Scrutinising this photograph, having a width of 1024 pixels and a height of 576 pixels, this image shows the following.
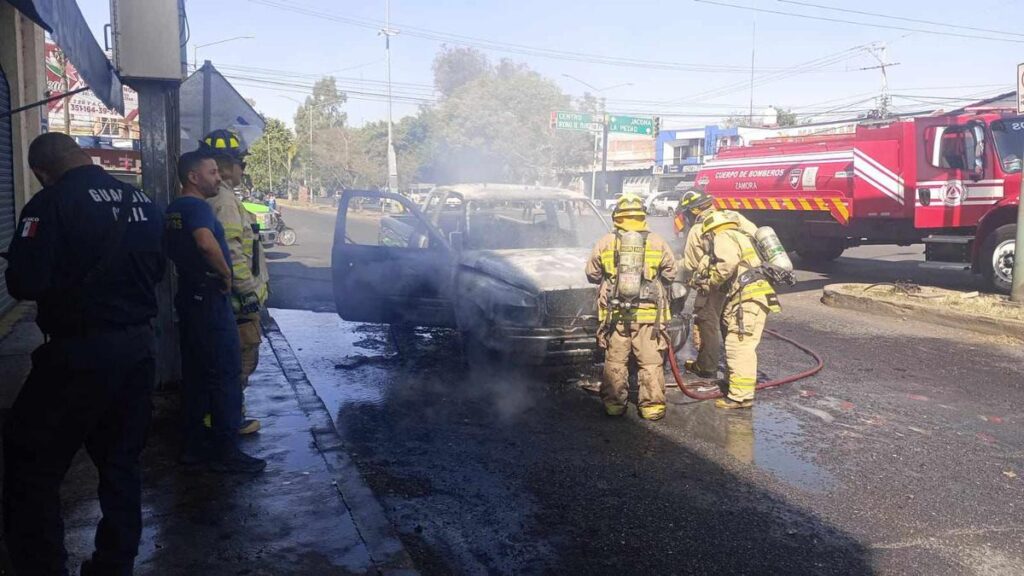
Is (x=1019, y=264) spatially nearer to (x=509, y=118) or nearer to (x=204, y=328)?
(x=204, y=328)

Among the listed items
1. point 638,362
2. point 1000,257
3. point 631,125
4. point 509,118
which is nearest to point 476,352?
point 638,362

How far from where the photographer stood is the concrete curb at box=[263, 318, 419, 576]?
3.32 metres

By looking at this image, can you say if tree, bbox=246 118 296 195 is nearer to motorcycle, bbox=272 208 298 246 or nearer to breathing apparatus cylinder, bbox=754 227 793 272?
motorcycle, bbox=272 208 298 246

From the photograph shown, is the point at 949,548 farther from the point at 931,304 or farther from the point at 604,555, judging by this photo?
the point at 931,304

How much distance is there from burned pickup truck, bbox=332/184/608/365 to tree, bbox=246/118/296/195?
47964 mm

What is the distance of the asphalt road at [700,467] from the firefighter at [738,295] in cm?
27

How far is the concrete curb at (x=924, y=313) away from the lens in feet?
27.7

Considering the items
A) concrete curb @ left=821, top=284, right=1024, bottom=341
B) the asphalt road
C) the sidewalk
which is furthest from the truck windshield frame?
the sidewalk

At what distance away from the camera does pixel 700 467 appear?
181 inches

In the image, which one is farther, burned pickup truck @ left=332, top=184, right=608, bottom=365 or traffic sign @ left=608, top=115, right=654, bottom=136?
traffic sign @ left=608, top=115, right=654, bottom=136

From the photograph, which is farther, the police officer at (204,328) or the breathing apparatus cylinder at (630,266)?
the breathing apparatus cylinder at (630,266)

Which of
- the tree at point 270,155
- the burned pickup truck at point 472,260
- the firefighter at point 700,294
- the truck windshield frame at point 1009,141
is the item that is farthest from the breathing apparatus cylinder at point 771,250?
the tree at point 270,155

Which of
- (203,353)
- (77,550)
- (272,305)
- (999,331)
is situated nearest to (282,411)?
(203,353)

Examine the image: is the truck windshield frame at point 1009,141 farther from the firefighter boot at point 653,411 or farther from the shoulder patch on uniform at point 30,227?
the shoulder patch on uniform at point 30,227
